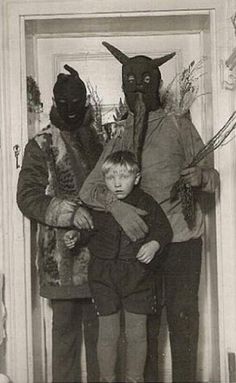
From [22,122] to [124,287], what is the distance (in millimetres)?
406

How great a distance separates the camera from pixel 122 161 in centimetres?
126

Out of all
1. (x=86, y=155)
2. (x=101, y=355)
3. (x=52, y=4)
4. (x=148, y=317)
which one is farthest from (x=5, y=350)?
(x=52, y=4)

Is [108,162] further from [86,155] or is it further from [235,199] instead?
[235,199]

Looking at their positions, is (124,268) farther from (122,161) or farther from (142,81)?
(142,81)

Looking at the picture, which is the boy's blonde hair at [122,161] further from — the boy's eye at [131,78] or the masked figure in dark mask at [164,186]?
the boy's eye at [131,78]

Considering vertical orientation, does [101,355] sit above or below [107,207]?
below

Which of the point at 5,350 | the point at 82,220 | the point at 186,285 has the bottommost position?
the point at 5,350

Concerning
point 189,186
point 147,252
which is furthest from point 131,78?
point 147,252

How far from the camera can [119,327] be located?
4.19ft

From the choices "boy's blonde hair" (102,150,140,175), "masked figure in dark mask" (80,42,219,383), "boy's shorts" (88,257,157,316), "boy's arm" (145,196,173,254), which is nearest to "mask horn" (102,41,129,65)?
"masked figure in dark mask" (80,42,219,383)

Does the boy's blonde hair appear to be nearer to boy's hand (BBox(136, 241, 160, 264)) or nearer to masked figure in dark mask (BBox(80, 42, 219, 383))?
masked figure in dark mask (BBox(80, 42, 219, 383))

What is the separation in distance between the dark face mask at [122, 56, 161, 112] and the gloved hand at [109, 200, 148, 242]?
202 mm

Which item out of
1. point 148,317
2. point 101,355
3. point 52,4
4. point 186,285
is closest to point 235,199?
point 186,285

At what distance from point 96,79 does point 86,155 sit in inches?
6.3
